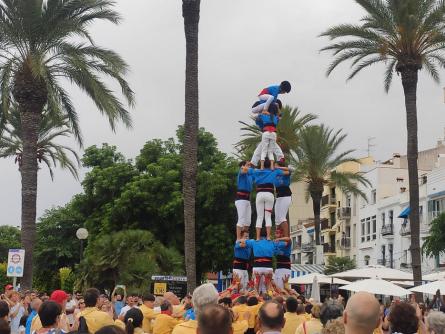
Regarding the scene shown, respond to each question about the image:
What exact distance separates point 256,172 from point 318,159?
19529 millimetres

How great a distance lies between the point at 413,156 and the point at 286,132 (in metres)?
→ 12.3

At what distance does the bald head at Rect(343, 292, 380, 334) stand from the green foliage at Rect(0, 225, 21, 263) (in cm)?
7359

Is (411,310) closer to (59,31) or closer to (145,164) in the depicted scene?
(59,31)

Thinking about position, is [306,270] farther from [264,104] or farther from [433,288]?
[433,288]

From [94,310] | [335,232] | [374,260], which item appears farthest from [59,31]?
[335,232]

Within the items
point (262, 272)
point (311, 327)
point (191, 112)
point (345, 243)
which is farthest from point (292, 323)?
point (345, 243)

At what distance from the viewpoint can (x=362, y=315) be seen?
4.37 m

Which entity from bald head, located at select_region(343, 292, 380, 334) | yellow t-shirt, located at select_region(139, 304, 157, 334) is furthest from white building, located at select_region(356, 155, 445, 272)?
bald head, located at select_region(343, 292, 380, 334)

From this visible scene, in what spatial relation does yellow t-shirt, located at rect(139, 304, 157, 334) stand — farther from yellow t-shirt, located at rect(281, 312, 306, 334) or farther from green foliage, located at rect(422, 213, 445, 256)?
green foliage, located at rect(422, 213, 445, 256)

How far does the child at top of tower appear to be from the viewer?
2044cm

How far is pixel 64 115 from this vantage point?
2527 centimetres

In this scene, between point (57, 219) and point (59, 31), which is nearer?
point (59, 31)

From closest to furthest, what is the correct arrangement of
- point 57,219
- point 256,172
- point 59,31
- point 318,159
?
point 256,172 < point 59,31 < point 318,159 < point 57,219

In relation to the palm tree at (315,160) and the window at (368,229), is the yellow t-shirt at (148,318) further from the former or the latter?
the window at (368,229)
